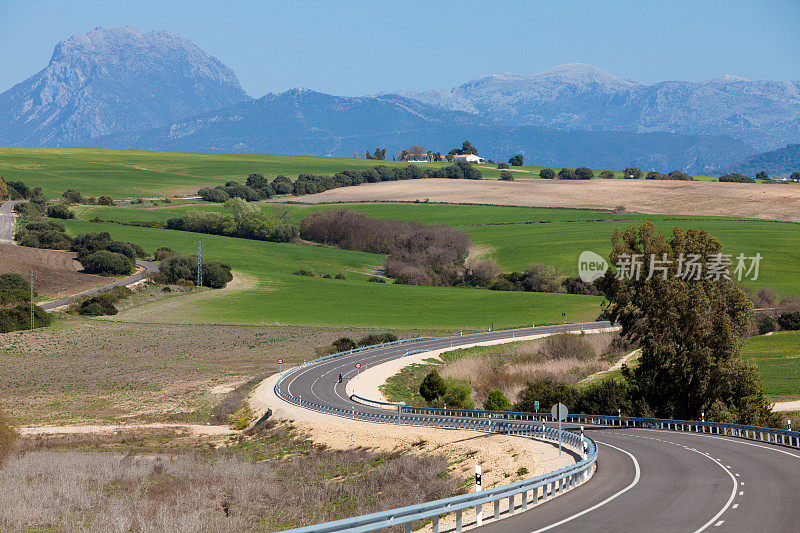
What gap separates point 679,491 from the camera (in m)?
22.6

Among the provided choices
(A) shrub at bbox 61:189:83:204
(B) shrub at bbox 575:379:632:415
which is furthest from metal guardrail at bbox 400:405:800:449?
(A) shrub at bbox 61:189:83:204

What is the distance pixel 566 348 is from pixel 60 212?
97217mm

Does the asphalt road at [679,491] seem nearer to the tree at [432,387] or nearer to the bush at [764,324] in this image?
the tree at [432,387]

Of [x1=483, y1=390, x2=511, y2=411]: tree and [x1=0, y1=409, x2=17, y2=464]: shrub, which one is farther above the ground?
[x1=0, y1=409, x2=17, y2=464]: shrub

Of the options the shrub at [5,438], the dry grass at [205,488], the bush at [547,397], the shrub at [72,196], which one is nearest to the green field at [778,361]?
the bush at [547,397]

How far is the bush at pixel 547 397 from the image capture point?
2176 inches

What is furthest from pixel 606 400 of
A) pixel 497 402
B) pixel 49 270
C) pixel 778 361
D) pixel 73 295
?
pixel 49 270

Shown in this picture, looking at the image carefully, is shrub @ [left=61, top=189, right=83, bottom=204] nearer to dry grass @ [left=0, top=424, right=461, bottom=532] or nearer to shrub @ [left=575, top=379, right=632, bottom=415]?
shrub @ [left=575, top=379, right=632, bottom=415]

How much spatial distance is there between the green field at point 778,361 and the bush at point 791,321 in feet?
25.6

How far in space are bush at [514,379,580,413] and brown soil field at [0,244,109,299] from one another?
218 feet

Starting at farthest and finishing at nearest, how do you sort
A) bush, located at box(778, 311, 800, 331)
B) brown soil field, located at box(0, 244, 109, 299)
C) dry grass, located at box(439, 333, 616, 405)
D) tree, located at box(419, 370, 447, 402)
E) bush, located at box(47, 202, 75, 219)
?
bush, located at box(47, 202, 75, 219), brown soil field, located at box(0, 244, 109, 299), bush, located at box(778, 311, 800, 331), dry grass, located at box(439, 333, 616, 405), tree, located at box(419, 370, 447, 402)

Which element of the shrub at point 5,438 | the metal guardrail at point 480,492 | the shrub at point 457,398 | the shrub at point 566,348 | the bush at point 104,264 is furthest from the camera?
the bush at point 104,264

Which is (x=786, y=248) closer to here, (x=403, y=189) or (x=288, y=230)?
(x=288, y=230)

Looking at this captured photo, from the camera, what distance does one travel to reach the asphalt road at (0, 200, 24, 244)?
125475mm
